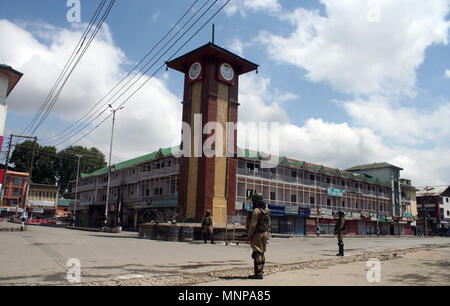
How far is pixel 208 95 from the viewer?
3072 cm

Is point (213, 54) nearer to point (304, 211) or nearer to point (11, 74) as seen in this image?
point (11, 74)

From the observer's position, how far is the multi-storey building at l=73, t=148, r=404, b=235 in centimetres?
4209

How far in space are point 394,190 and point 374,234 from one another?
1203 centimetres

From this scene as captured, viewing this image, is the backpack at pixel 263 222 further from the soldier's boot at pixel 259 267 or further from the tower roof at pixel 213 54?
the tower roof at pixel 213 54

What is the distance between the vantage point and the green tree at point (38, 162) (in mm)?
76000

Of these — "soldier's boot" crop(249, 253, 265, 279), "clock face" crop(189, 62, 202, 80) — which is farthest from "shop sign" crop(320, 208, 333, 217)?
"soldier's boot" crop(249, 253, 265, 279)

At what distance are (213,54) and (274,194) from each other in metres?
21.4

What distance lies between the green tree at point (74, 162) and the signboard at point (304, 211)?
176ft

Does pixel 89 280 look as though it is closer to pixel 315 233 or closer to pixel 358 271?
pixel 358 271

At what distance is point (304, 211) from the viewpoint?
155 ft

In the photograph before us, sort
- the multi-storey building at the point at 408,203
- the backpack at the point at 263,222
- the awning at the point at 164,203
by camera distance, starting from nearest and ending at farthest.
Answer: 1. the backpack at the point at 263,222
2. the awning at the point at 164,203
3. the multi-storey building at the point at 408,203

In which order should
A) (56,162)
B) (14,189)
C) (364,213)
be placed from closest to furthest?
1. (364,213)
2. (14,189)
3. (56,162)

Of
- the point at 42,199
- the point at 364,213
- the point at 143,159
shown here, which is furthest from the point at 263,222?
the point at 42,199

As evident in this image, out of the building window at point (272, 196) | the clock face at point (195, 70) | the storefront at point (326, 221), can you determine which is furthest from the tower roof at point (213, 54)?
the storefront at point (326, 221)
